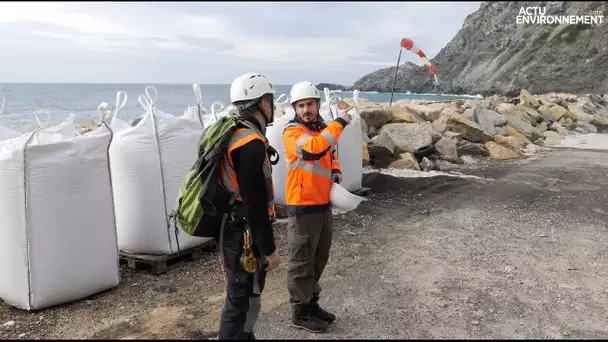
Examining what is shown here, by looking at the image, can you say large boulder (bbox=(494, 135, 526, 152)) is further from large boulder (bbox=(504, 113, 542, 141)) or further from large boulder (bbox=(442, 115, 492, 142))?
large boulder (bbox=(504, 113, 542, 141))

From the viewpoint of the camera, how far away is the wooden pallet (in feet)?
13.7

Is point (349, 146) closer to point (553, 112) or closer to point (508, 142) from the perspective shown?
point (508, 142)

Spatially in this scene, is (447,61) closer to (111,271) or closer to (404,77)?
(404,77)

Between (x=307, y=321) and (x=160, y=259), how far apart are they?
1.64 metres

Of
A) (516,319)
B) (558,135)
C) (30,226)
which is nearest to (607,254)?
(516,319)

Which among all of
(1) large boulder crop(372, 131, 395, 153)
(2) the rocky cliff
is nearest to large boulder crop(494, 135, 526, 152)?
(1) large boulder crop(372, 131, 395, 153)

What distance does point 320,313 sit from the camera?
3197mm

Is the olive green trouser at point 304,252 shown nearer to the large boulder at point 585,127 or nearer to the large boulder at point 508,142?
the large boulder at point 508,142

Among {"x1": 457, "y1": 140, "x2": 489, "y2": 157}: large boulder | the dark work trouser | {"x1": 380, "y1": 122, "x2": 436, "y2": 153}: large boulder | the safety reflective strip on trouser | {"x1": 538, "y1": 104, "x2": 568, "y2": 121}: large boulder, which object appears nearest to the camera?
the dark work trouser

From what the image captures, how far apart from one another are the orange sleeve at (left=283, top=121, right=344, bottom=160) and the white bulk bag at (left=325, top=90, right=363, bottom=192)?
308 centimetres

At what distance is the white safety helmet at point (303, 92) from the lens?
3.15 metres

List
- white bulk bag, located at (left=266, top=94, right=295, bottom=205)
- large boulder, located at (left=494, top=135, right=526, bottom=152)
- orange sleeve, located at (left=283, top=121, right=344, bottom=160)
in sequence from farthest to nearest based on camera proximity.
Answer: large boulder, located at (left=494, top=135, right=526, bottom=152)
white bulk bag, located at (left=266, top=94, right=295, bottom=205)
orange sleeve, located at (left=283, top=121, right=344, bottom=160)

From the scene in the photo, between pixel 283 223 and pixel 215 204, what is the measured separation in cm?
340

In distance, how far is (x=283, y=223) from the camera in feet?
18.8
